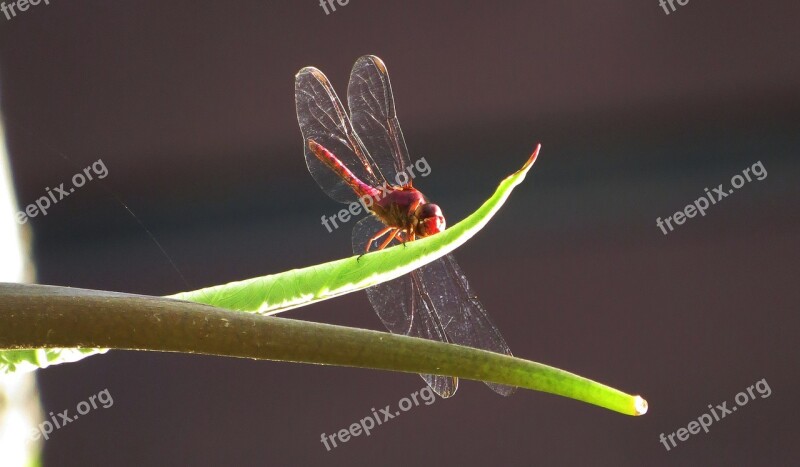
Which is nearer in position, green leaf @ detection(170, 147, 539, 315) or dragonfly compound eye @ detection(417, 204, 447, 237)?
green leaf @ detection(170, 147, 539, 315)

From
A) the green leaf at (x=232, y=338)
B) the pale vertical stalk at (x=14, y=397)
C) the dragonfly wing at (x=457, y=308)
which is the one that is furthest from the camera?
the pale vertical stalk at (x=14, y=397)

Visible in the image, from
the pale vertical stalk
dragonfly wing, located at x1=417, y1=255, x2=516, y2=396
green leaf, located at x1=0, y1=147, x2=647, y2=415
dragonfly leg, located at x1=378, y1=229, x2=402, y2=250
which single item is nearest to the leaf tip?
green leaf, located at x1=0, y1=147, x2=647, y2=415

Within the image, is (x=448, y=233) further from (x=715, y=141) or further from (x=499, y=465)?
(x=715, y=141)

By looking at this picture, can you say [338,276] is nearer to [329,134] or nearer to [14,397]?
[329,134]

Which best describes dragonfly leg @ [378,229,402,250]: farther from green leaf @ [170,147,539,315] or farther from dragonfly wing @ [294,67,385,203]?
green leaf @ [170,147,539,315]

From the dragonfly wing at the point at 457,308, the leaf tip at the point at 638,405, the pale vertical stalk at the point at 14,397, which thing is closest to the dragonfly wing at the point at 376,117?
the dragonfly wing at the point at 457,308

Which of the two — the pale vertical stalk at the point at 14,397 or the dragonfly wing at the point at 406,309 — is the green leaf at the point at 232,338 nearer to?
the dragonfly wing at the point at 406,309

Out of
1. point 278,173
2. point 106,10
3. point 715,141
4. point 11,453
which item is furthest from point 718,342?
point 106,10

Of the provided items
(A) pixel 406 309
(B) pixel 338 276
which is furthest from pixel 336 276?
(A) pixel 406 309
